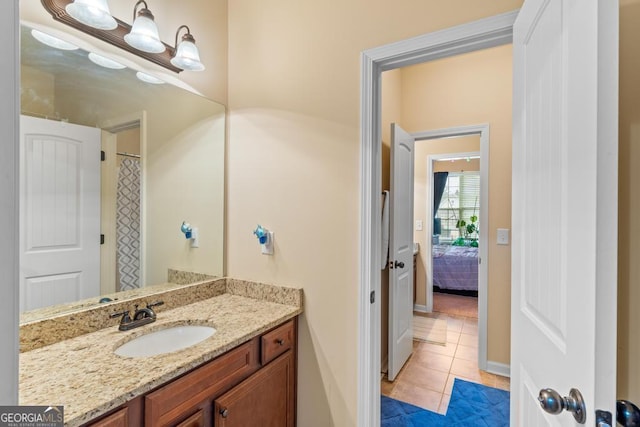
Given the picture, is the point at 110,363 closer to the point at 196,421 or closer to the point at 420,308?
the point at 196,421

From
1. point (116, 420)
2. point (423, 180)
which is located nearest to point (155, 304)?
point (116, 420)

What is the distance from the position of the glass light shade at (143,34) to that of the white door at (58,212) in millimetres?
457

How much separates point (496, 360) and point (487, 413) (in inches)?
26.2

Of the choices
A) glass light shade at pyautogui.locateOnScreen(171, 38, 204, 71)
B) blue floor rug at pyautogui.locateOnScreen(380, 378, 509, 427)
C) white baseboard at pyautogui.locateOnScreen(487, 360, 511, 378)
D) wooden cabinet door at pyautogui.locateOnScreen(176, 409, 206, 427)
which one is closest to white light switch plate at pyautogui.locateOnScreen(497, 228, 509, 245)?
white baseboard at pyautogui.locateOnScreen(487, 360, 511, 378)

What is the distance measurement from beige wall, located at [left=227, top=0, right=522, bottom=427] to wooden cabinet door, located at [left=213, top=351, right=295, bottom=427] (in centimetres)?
11

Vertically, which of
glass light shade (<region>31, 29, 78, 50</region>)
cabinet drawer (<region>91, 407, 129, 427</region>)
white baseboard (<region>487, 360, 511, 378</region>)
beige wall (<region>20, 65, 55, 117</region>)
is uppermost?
glass light shade (<region>31, 29, 78, 50</region>)

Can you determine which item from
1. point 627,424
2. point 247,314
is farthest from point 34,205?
point 627,424

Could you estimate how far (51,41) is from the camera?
1166mm

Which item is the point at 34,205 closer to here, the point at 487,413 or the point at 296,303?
the point at 296,303

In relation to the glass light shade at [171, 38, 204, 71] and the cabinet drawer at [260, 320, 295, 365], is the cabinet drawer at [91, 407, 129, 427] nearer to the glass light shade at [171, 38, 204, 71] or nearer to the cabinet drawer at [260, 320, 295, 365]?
the cabinet drawer at [260, 320, 295, 365]

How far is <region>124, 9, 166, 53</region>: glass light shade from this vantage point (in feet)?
4.45

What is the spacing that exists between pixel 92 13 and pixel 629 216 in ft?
6.60

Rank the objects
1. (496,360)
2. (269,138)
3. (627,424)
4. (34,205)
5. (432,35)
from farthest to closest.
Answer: (496,360), (269,138), (432,35), (34,205), (627,424)

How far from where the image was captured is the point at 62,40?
1.20 meters
